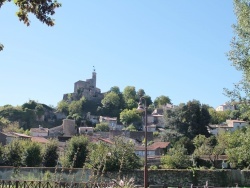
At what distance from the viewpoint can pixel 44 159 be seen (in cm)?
4409

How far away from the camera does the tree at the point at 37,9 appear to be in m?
6.38

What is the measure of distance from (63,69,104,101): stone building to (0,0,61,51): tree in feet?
449

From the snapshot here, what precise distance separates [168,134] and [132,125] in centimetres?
4402

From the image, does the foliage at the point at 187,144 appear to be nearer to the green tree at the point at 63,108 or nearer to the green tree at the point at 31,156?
the green tree at the point at 31,156

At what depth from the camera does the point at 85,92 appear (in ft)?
477

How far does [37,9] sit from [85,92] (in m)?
139

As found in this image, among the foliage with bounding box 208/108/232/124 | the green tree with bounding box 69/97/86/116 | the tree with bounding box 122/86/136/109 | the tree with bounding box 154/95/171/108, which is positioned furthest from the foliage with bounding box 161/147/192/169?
the tree with bounding box 154/95/171/108

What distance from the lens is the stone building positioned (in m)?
145

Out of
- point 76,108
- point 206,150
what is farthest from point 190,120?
point 76,108

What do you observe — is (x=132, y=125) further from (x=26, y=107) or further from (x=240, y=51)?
(x=240, y=51)

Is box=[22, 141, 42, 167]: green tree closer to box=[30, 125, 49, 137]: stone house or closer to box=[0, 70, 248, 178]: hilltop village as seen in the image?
box=[0, 70, 248, 178]: hilltop village

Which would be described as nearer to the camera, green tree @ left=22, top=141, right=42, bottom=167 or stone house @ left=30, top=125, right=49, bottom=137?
green tree @ left=22, top=141, right=42, bottom=167

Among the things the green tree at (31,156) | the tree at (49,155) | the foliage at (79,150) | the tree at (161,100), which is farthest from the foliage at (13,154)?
the tree at (161,100)

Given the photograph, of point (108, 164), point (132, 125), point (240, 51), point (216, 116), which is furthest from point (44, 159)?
point (216, 116)
